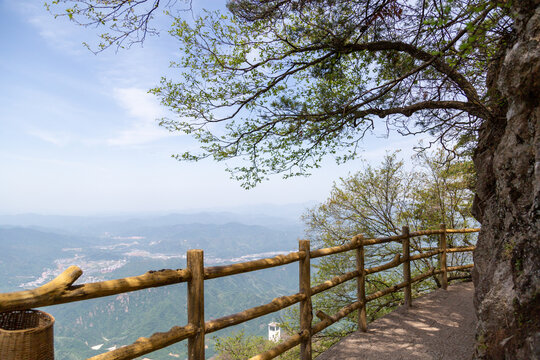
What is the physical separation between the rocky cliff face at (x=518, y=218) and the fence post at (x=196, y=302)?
7.63 feet

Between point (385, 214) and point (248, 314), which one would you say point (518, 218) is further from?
point (385, 214)

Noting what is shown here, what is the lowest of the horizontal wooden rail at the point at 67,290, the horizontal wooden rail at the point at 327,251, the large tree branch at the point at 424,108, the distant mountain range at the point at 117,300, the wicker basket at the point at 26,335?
the distant mountain range at the point at 117,300

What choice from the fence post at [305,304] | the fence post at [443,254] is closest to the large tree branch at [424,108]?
the fence post at [305,304]

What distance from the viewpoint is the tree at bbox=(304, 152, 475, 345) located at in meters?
9.02

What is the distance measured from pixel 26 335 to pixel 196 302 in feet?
3.64

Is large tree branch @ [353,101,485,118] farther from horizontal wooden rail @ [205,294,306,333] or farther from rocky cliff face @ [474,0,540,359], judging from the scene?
horizontal wooden rail @ [205,294,306,333]

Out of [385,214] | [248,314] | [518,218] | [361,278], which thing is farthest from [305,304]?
[385,214]

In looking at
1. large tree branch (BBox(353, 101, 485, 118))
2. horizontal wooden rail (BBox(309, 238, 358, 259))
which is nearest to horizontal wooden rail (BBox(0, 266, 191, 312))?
horizontal wooden rail (BBox(309, 238, 358, 259))

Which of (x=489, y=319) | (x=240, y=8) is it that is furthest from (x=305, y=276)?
(x=240, y=8)

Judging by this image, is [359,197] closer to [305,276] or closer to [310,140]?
[310,140]

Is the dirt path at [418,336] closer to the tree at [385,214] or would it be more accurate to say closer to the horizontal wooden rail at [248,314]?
the horizontal wooden rail at [248,314]

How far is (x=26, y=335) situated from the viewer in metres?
1.33

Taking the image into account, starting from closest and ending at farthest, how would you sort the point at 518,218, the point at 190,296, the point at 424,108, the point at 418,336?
1. the point at 190,296
2. the point at 518,218
3. the point at 418,336
4. the point at 424,108

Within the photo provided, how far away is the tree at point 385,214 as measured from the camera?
9016 millimetres
